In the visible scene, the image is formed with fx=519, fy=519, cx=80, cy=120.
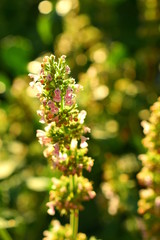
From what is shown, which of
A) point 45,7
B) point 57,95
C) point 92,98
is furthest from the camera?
point 45,7

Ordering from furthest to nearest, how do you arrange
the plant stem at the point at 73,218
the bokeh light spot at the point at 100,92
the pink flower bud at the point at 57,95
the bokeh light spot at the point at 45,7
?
the bokeh light spot at the point at 45,7, the bokeh light spot at the point at 100,92, the plant stem at the point at 73,218, the pink flower bud at the point at 57,95

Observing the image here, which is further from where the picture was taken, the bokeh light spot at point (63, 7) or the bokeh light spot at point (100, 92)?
the bokeh light spot at point (63, 7)

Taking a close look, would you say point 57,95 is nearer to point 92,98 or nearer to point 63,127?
point 63,127

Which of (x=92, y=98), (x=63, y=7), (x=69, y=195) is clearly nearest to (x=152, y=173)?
(x=69, y=195)

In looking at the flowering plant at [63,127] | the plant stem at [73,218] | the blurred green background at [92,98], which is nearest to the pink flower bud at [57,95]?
the flowering plant at [63,127]

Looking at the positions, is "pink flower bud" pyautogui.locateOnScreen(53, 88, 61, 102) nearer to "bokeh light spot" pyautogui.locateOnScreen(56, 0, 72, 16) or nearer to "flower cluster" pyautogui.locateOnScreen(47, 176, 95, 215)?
"flower cluster" pyautogui.locateOnScreen(47, 176, 95, 215)

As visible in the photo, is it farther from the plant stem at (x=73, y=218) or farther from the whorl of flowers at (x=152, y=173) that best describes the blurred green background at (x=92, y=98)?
the plant stem at (x=73, y=218)

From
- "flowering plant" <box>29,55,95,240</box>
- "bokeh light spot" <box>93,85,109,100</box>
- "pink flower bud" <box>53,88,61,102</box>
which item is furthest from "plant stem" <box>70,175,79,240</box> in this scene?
"bokeh light spot" <box>93,85,109,100</box>
